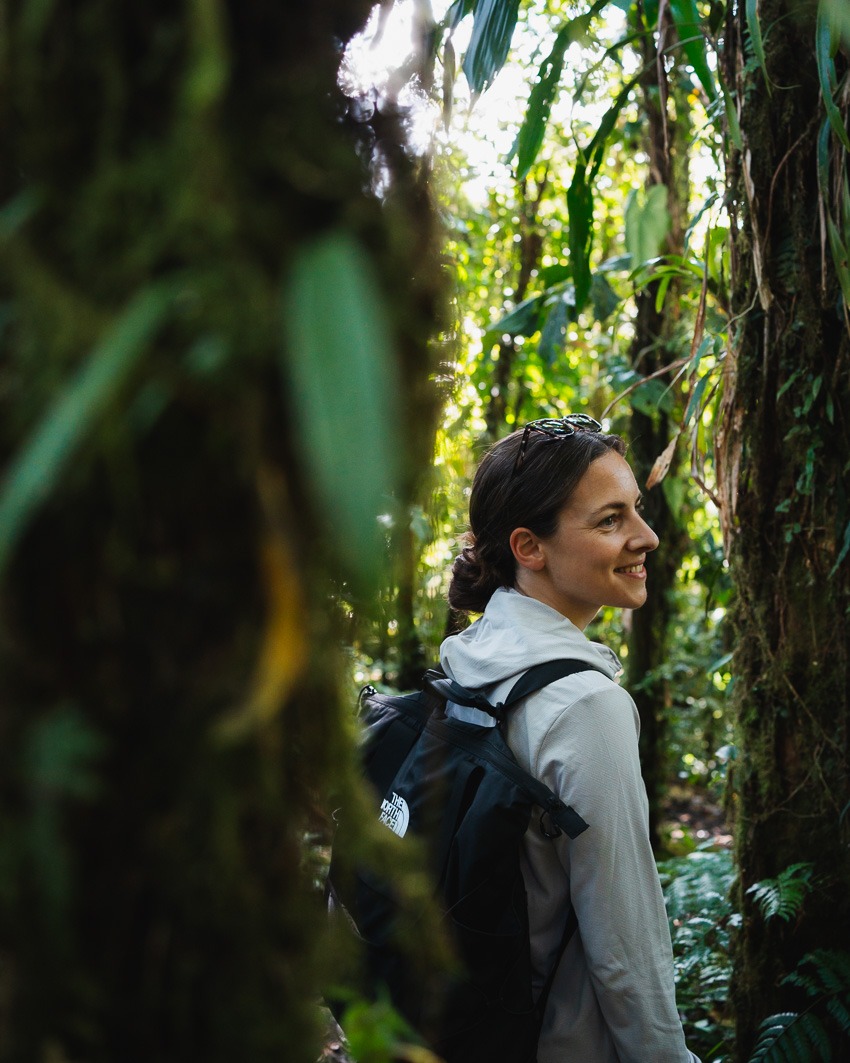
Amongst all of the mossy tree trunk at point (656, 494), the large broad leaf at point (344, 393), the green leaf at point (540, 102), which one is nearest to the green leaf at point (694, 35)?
the green leaf at point (540, 102)

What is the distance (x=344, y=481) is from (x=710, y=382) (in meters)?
2.13

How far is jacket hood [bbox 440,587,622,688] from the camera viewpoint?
59.3 inches

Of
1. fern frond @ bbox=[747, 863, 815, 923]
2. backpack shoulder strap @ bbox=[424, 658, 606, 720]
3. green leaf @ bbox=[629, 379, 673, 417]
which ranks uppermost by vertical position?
green leaf @ bbox=[629, 379, 673, 417]

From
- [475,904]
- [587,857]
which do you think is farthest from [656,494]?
[475,904]

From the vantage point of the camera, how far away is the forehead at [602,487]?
1748 millimetres

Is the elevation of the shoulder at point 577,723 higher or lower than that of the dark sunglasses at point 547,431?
lower

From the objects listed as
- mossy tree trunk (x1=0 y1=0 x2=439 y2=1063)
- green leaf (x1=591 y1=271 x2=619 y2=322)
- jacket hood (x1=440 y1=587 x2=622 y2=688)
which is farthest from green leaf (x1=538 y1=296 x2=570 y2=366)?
mossy tree trunk (x1=0 y1=0 x2=439 y2=1063)

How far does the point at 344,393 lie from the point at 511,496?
4.68 feet

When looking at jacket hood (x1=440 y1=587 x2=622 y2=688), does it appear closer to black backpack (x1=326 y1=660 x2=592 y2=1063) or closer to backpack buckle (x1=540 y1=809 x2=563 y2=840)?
black backpack (x1=326 y1=660 x2=592 y2=1063)

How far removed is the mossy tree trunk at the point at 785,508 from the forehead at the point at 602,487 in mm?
505

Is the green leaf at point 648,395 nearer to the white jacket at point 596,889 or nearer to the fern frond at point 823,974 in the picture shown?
the fern frond at point 823,974

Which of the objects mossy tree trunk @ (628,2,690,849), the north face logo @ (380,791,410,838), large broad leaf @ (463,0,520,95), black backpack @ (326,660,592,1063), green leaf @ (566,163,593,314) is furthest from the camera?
mossy tree trunk @ (628,2,690,849)

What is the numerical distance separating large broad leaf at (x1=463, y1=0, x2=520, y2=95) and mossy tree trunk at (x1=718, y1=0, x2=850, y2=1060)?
666mm

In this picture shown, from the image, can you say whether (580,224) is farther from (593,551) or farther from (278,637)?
(278,637)
